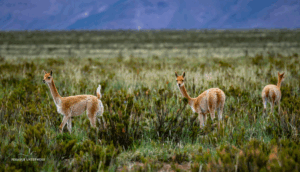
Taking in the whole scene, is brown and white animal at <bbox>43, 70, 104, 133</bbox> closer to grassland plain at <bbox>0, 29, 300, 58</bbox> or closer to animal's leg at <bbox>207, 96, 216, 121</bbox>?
animal's leg at <bbox>207, 96, 216, 121</bbox>

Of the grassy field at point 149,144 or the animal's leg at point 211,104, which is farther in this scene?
the animal's leg at point 211,104

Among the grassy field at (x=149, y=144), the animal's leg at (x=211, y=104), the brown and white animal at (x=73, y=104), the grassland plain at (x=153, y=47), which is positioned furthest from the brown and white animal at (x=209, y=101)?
the grassland plain at (x=153, y=47)

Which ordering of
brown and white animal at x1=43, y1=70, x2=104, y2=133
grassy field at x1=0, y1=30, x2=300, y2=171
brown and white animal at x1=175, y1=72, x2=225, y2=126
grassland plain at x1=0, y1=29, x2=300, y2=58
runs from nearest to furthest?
1. grassy field at x1=0, y1=30, x2=300, y2=171
2. brown and white animal at x1=43, y1=70, x2=104, y2=133
3. brown and white animal at x1=175, y1=72, x2=225, y2=126
4. grassland plain at x1=0, y1=29, x2=300, y2=58

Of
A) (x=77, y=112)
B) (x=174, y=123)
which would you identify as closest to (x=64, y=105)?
(x=77, y=112)

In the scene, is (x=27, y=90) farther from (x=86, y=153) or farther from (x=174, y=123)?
(x=174, y=123)

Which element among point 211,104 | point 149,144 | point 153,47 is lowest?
point 149,144

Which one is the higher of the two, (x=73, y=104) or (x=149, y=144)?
(x=73, y=104)

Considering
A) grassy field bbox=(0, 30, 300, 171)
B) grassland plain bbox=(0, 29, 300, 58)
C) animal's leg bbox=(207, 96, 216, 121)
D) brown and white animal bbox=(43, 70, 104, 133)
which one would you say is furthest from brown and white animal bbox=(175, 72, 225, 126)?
grassland plain bbox=(0, 29, 300, 58)

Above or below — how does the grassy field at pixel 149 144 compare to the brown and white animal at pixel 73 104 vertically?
below

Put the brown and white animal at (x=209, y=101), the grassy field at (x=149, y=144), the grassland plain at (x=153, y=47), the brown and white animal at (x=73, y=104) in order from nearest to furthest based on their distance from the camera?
the grassy field at (x=149, y=144) → the brown and white animal at (x=73, y=104) → the brown and white animal at (x=209, y=101) → the grassland plain at (x=153, y=47)

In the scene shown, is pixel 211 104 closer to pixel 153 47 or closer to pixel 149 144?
pixel 149 144

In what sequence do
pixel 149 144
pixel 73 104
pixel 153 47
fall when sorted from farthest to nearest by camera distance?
pixel 153 47
pixel 149 144
pixel 73 104

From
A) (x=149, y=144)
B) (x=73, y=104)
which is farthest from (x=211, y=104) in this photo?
(x=73, y=104)

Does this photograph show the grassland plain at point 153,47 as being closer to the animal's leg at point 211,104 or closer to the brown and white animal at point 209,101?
the brown and white animal at point 209,101
